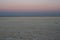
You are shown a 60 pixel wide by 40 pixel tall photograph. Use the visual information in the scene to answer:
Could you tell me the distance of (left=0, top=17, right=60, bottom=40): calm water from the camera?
3.44 feet

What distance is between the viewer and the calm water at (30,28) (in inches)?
41.3

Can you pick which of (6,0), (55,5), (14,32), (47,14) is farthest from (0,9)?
(55,5)

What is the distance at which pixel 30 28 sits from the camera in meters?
1.05

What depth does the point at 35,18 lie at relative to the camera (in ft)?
3.44

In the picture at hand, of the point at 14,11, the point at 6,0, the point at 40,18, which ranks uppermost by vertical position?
the point at 6,0

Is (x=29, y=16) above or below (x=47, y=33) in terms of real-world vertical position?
above

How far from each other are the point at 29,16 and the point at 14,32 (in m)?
0.39

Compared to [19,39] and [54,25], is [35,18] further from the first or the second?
[19,39]

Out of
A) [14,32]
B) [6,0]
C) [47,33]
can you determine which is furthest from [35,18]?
[6,0]

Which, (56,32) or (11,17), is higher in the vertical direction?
(11,17)

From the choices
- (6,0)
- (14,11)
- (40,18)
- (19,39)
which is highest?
(6,0)

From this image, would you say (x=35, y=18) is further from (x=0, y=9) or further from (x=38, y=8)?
(x=0, y=9)

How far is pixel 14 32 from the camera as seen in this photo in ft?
3.45

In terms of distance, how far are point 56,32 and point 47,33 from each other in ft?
0.53
